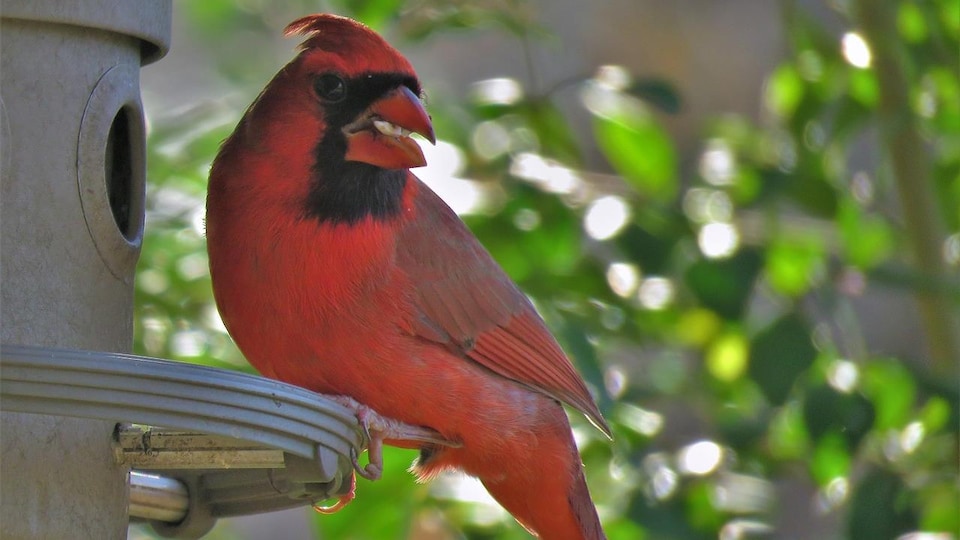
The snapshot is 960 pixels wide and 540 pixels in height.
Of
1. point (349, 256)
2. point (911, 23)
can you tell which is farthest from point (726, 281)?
point (349, 256)

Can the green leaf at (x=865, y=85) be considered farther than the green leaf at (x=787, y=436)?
Yes

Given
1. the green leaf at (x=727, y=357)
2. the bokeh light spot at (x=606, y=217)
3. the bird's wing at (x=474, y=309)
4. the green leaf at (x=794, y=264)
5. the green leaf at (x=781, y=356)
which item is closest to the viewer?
the bird's wing at (x=474, y=309)

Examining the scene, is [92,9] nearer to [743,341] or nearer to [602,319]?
[602,319]

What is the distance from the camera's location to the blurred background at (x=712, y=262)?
2854mm

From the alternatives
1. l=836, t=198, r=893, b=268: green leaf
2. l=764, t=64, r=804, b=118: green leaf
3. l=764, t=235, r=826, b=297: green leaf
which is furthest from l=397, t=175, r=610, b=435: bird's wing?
l=764, t=64, r=804, b=118: green leaf

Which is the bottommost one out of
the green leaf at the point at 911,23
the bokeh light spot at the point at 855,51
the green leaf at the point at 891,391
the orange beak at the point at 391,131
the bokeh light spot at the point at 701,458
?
the bokeh light spot at the point at 701,458

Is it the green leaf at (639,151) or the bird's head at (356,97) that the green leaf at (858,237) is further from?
the bird's head at (356,97)

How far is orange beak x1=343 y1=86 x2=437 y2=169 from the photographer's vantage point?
87.3 inches

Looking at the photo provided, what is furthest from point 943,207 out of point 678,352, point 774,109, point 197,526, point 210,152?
point 197,526

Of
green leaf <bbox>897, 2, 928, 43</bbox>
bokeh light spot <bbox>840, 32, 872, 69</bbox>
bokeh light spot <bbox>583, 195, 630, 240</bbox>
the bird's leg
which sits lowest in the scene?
the bird's leg

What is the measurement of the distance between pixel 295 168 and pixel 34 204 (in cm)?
41

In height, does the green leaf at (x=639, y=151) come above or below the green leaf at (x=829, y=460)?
above

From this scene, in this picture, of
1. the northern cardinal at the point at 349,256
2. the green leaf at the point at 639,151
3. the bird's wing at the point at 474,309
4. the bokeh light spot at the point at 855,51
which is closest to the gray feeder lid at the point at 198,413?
the northern cardinal at the point at 349,256

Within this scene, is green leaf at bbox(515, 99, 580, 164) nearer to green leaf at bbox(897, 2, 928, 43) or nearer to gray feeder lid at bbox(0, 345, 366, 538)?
green leaf at bbox(897, 2, 928, 43)
